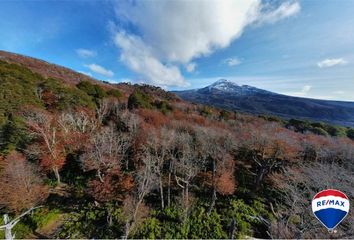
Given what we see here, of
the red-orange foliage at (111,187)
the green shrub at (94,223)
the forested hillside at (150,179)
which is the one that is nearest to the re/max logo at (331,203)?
the forested hillside at (150,179)

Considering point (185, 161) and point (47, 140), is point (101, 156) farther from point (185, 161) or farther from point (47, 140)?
point (185, 161)

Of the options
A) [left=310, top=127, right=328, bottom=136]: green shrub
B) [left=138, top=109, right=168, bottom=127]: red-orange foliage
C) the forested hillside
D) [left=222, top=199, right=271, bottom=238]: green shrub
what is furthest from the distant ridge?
[left=310, top=127, right=328, bottom=136]: green shrub

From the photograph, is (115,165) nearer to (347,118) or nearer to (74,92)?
(74,92)

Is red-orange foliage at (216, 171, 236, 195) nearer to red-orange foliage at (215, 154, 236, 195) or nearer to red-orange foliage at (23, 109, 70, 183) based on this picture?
red-orange foliage at (215, 154, 236, 195)

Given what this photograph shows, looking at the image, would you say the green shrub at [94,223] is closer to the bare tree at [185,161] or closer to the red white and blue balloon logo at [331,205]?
the bare tree at [185,161]

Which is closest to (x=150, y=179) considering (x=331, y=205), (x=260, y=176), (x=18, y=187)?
(x=18, y=187)
